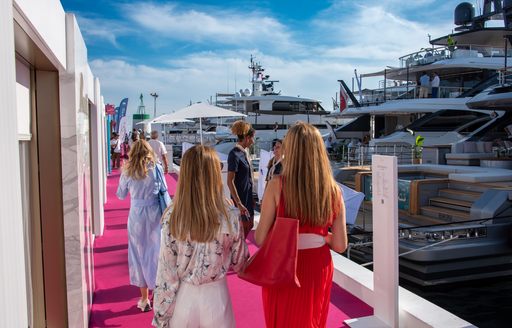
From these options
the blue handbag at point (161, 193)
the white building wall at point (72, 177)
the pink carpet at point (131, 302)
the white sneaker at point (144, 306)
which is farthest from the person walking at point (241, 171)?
the white building wall at point (72, 177)

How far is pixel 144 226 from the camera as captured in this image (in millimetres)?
4258

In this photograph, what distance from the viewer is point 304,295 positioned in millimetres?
2674

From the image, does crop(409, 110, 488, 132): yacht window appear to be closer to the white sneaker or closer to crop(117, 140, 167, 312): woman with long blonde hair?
Answer: crop(117, 140, 167, 312): woman with long blonde hair

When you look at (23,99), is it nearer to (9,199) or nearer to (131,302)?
(9,199)

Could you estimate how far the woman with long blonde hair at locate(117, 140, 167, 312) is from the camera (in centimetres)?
422

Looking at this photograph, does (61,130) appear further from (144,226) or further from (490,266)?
(490,266)

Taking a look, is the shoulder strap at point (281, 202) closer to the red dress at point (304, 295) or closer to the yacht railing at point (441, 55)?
the red dress at point (304, 295)

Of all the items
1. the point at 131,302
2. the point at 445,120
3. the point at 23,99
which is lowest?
the point at 131,302

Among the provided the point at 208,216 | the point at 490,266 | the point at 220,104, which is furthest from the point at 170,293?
the point at 220,104

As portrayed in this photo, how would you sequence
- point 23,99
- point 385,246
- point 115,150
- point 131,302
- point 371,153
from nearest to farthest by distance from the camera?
point 23,99, point 385,246, point 131,302, point 115,150, point 371,153

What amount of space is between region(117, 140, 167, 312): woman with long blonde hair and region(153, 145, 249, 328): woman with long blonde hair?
1.76m

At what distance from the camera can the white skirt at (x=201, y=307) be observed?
7.95 feet

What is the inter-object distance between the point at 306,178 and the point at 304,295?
697mm

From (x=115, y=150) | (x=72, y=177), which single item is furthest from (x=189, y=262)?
(x=115, y=150)
